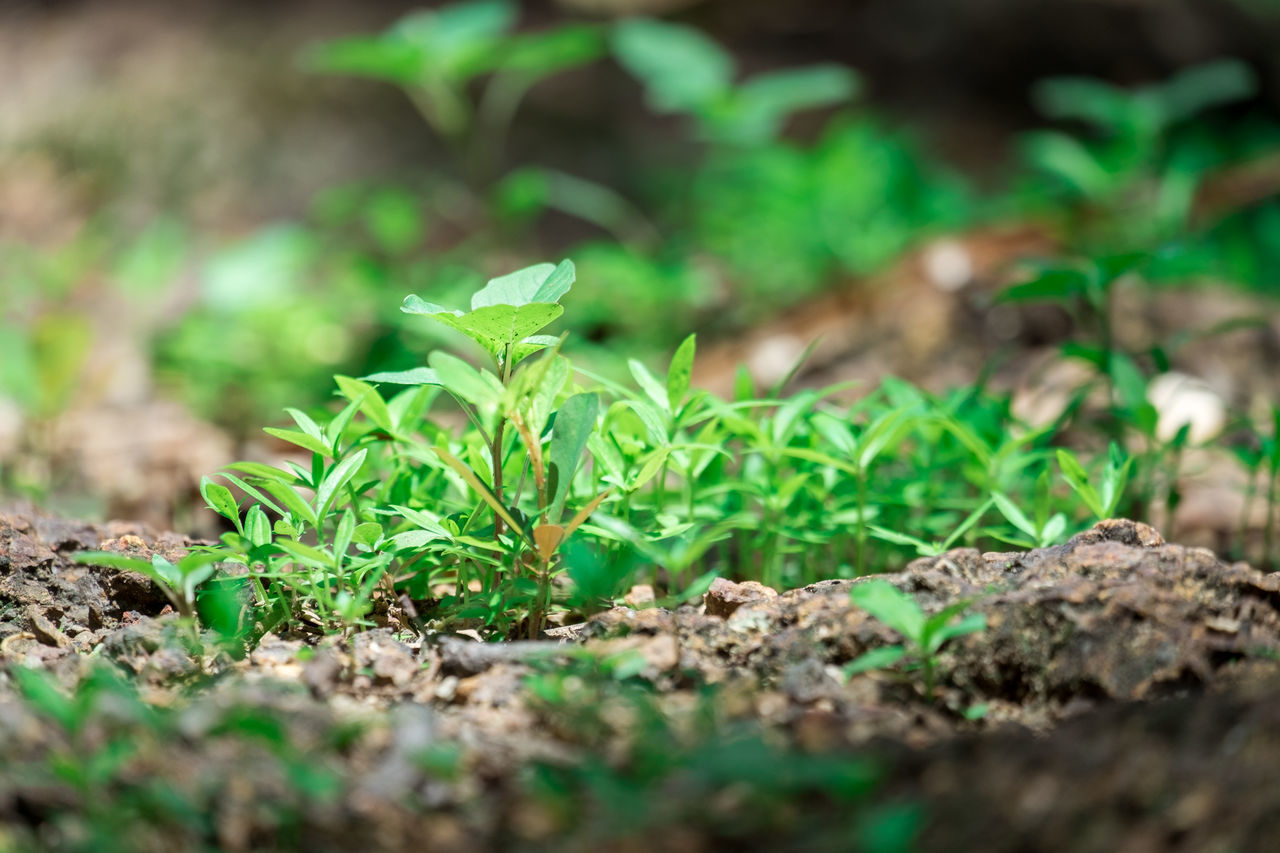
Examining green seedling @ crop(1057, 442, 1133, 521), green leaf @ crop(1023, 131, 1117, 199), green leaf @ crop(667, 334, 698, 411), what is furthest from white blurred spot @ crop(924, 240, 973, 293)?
green leaf @ crop(667, 334, 698, 411)

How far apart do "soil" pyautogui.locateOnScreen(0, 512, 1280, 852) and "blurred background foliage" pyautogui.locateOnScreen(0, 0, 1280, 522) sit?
1.26 metres

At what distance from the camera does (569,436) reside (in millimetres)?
1346

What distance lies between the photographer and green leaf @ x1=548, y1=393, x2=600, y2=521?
132cm

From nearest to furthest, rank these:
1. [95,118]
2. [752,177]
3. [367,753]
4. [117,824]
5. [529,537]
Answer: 1. [117,824]
2. [367,753]
3. [529,537]
4. [752,177]
5. [95,118]

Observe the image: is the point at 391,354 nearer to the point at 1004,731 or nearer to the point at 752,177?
the point at 1004,731

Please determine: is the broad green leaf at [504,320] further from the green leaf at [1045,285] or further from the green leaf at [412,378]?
the green leaf at [1045,285]

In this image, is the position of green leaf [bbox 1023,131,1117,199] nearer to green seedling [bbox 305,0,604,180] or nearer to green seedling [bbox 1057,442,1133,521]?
green seedling [bbox 305,0,604,180]

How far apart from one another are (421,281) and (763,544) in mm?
2242

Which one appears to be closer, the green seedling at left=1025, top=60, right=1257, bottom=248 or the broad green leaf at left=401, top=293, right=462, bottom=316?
the broad green leaf at left=401, top=293, right=462, bottom=316

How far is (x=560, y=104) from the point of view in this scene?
213 inches

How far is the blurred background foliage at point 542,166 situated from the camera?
10.8 ft

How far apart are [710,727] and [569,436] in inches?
17.7

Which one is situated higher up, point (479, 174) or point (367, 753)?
point (479, 174)

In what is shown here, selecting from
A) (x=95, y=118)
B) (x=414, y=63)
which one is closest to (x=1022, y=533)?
(x=414, y=63)
